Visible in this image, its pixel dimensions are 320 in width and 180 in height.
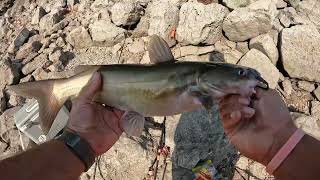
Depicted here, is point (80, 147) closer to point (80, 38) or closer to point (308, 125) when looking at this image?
point (308, 125)

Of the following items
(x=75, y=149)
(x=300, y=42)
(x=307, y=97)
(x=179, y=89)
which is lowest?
(x=307, y=97)

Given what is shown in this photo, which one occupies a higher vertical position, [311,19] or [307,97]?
[311,19]

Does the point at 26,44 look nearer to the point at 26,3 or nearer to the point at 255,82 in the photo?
the point at 26,3

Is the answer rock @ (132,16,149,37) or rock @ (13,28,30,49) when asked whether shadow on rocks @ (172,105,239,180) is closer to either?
rock @ (132,16,149,37)

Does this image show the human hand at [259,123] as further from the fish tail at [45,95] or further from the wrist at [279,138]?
the fish tail at [45,95]

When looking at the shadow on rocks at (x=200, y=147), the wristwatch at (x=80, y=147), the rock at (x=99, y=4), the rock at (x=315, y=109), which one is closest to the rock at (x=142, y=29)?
the rock at (x=99, y=4)

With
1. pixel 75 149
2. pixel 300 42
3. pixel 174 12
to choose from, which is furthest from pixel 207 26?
pixel 75 149

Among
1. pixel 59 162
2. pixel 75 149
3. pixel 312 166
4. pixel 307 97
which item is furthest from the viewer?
pixel 307 97
